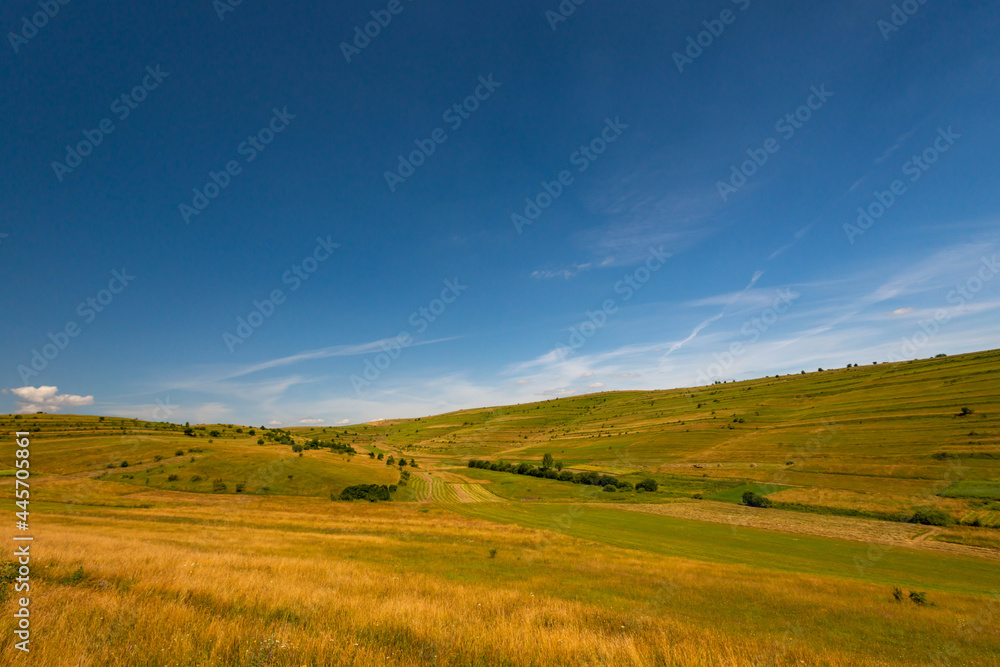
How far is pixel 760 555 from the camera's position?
38.6 metres

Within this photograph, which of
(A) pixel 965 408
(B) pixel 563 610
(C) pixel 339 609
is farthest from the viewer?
(A) pixel 965 408

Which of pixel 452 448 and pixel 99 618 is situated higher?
pixel 99 618

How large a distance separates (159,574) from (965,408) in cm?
15520

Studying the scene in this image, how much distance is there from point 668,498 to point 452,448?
442 ft

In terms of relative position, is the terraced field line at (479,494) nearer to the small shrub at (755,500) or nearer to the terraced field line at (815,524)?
the terraced field line at (815,524)

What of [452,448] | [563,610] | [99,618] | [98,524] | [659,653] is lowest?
[452,448]

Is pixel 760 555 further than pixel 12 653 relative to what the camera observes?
Yes

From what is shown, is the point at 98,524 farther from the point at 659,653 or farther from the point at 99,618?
the point at 659,653

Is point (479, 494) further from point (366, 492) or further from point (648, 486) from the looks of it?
point (648, 486)

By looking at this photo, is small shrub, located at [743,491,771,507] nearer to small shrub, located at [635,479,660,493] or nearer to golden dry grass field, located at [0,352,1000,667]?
golden dry grass field, located at [0,352,1000,667]

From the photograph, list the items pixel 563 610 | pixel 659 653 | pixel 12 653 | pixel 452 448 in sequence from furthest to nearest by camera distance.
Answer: pixel 452 448 < pixel 563 610 < pixel 659 653 < pixel 12 653

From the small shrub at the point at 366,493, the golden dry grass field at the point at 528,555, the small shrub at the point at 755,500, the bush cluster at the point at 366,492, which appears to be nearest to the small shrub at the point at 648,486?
the golden dry grass field at the point at 528,555

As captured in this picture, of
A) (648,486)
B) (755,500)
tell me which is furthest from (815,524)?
(648,486)

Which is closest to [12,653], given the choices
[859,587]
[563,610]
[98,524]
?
[563,610]
